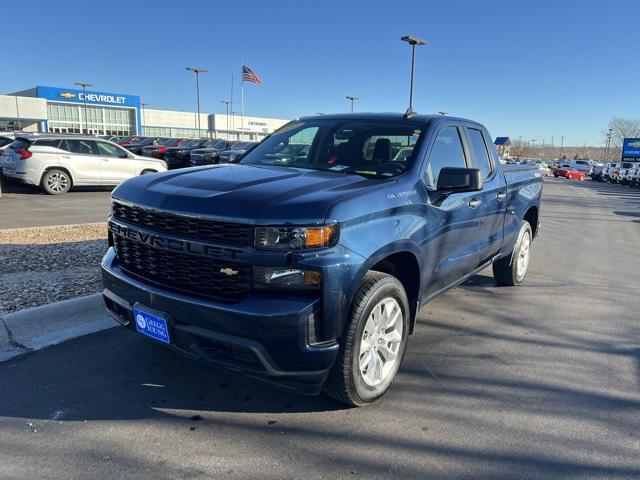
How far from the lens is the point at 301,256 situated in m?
2.67

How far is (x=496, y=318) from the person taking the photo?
201 inches

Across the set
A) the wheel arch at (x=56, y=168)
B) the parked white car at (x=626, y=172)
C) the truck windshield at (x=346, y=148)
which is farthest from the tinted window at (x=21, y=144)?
the parked white car at (x=626, y=172)

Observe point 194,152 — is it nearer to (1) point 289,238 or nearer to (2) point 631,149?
(1) point 289,238

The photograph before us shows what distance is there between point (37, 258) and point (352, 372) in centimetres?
498

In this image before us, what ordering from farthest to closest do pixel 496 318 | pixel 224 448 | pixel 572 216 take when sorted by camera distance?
pixel 572 216 < pixel 496 318 < pixel 224 448

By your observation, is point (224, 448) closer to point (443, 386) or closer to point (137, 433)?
point (137, 433)

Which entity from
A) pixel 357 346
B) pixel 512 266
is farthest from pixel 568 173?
pixel 357 346

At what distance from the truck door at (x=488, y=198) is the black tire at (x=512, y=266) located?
69 centimetres

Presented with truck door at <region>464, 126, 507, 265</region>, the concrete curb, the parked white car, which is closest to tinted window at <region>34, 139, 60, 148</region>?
the concrete curb

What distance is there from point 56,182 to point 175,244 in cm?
1248

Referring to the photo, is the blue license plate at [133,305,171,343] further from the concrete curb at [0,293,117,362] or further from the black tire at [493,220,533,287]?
the black tire at [493,220,533,287]

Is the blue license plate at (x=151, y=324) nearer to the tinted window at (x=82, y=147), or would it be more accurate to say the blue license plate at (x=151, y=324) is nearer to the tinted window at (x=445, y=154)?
the tinted window at (x=445, y=154)

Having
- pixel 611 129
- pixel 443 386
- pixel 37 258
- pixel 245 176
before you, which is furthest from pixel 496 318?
pixel 611 129

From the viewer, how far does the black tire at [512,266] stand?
5.99 meters
